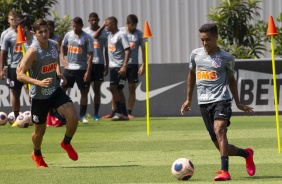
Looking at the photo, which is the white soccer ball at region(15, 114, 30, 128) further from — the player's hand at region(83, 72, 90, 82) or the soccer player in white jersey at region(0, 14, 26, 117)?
the player's hand at region(83, 72, 90, 82)

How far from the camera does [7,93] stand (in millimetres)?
25828

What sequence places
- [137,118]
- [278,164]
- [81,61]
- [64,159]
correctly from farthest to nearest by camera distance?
1. [137,118]
2. [81,61]
3. [64,159]
4. [278,164]

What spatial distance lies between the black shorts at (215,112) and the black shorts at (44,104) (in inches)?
87.9

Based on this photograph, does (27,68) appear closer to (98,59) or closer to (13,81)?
(13,81)

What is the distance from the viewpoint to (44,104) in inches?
555

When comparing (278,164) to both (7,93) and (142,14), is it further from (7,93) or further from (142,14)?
(142,14)

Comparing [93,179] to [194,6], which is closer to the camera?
[93,179]

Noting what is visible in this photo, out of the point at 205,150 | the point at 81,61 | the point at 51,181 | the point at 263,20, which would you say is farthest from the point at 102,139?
the point at 263,20

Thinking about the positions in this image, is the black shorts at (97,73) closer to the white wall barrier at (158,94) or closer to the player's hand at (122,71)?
the player's hand at (122,71)

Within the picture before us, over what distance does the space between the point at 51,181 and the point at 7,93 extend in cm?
1373

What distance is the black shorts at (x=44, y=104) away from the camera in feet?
46.1

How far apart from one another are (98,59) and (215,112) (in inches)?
468

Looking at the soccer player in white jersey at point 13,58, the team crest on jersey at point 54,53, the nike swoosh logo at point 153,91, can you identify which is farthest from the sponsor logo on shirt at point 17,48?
the team crest on jersey at point 54,53

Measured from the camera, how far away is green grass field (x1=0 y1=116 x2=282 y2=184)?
12.7 m
